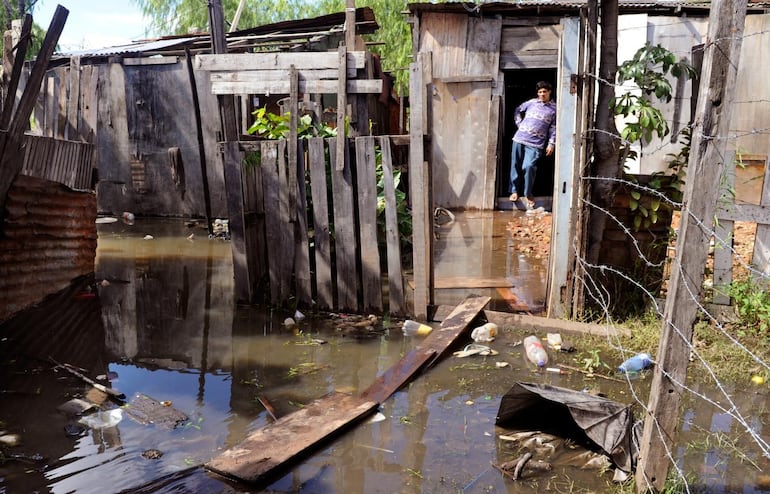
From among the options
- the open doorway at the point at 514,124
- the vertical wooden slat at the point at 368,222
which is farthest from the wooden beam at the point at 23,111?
the open doorway at the point at 514,124

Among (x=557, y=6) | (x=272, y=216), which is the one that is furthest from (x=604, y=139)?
(x=557, y=6)

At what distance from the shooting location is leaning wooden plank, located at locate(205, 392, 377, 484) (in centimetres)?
313

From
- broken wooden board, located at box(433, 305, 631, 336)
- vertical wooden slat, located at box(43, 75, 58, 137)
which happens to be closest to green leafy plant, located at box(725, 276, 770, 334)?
broken wooden board, located at box(433, 305, 631, 336)

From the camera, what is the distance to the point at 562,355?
476 cm

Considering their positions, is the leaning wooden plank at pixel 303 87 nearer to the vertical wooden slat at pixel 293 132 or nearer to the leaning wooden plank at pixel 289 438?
the vertical wooden slat at pixel 293 132

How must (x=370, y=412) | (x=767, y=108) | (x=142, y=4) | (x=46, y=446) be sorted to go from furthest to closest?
1. (x=142, y=4)
2. (x=767, y=108)
3. (x=370, y=412)
4. (x=46, y=446)

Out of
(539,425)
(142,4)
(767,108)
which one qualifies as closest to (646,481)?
(539,425)

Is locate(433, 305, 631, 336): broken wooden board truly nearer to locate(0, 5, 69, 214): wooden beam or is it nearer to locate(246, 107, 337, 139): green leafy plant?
locate(246, 107, 337, 139): green leafy plant

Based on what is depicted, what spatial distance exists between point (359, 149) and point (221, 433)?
2735 mm

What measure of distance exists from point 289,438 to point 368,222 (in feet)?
8.26

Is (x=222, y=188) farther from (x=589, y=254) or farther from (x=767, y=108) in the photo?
(x=767, y=108)

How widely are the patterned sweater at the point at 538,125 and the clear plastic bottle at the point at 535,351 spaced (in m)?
6.26

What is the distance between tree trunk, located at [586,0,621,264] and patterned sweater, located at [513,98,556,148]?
5.61 m

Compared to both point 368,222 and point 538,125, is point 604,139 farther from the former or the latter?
point 538,125
